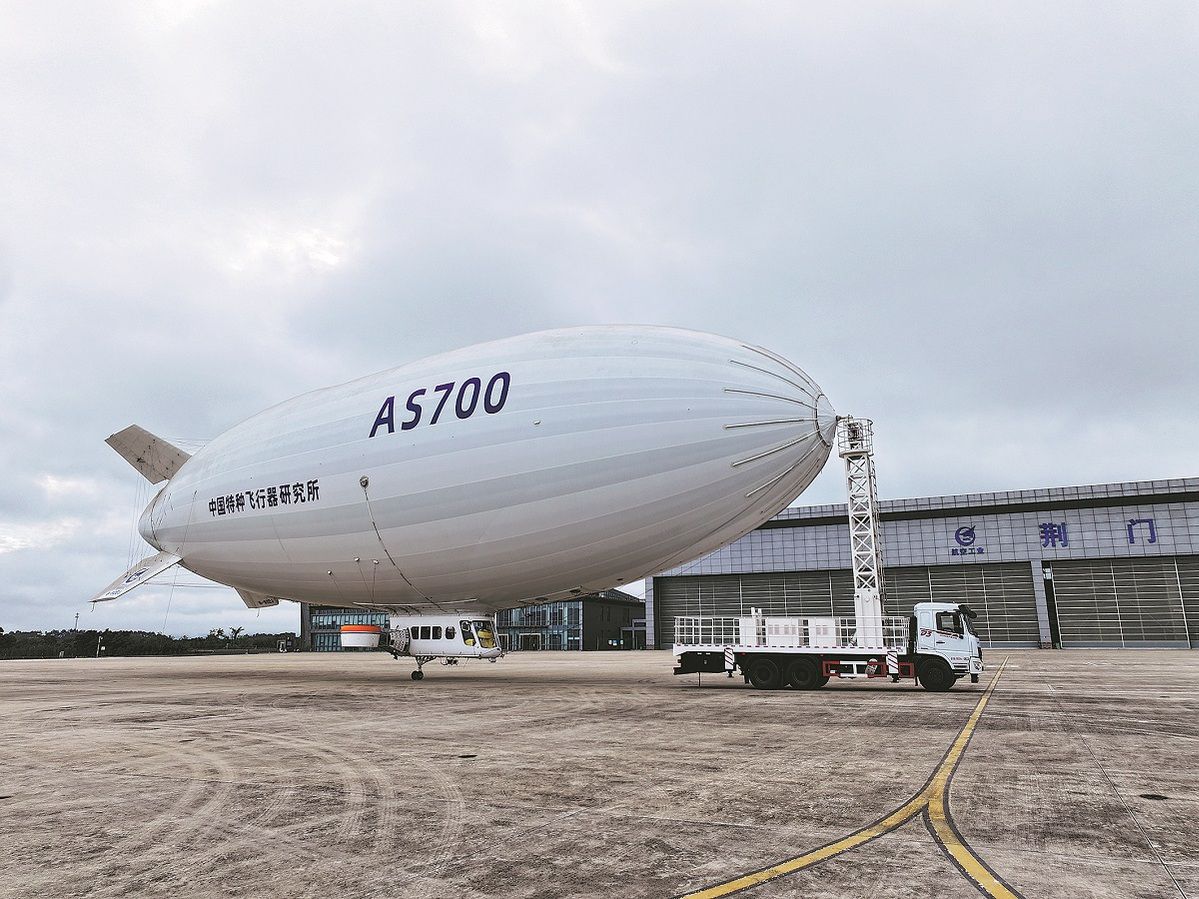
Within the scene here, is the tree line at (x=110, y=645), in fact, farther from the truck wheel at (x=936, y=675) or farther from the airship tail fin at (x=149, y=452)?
the truck wheel at (x=936, y=675)

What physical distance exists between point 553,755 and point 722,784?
2668mm

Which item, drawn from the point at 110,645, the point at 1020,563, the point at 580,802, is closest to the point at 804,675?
the point at 580,802

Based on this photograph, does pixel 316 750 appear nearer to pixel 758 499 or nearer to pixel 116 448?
pixel 758 499

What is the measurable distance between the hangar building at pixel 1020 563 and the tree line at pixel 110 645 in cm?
6456

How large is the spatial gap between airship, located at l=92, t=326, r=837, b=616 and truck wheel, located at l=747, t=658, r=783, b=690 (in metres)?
4.71

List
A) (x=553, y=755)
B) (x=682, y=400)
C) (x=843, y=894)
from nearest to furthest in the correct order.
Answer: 1. (x=843, y=894)
2. (x=553, y=755)
3. (x=682, y=400)

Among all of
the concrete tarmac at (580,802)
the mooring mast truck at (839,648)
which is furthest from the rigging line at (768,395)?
the concrete tarmac at (580,802)

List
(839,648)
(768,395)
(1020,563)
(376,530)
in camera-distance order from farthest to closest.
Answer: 1. (1020,563)
2. (839,648)
3. (376,530)
4. (768,395)

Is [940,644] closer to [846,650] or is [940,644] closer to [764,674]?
[846,650]

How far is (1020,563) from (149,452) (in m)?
69.5

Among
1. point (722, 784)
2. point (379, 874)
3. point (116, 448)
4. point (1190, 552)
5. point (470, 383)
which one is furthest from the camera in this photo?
point (1190, 552)

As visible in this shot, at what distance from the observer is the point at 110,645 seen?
3194 inches

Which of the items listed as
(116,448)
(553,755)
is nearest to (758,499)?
(553,755)

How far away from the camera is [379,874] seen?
5.01 m
